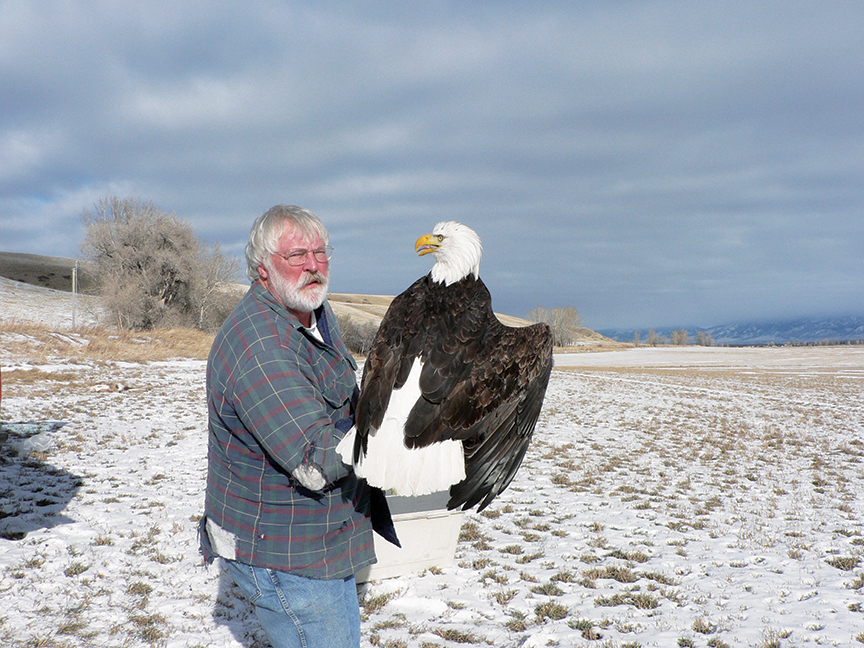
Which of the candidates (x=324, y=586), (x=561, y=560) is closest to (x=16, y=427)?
(x=561, y=560)

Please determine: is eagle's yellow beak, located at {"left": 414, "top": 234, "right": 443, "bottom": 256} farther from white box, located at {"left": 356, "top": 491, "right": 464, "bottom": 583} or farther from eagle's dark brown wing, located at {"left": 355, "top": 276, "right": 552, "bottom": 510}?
white box, located at {"left": 356, "top": 491, "right": 464, "bottom": 583}

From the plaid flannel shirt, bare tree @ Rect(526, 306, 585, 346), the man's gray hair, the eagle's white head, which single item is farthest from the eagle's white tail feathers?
bare tree @ Rect(526, 306, 585, 346)

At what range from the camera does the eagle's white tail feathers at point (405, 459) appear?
2.01 m

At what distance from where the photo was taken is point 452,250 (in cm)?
318

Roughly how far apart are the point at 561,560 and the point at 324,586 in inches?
161

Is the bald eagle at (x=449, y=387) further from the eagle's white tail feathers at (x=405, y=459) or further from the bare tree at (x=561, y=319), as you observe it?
the bare tree at (x=561, y=319)

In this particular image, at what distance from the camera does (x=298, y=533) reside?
6.75ft

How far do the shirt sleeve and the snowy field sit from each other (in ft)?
9.20

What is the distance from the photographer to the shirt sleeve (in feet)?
6.11

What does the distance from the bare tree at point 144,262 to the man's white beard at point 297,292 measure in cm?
3856

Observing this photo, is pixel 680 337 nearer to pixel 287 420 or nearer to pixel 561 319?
pixel 561 319

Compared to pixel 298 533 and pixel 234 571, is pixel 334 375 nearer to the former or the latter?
pixel 298 533

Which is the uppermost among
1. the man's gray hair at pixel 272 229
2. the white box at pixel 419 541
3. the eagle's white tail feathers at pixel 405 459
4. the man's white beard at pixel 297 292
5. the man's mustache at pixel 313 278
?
the man's gray hair at pixel 272 229

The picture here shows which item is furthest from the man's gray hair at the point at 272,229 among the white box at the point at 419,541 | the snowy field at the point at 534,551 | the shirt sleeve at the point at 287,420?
the snowy field at the point at 534,551
